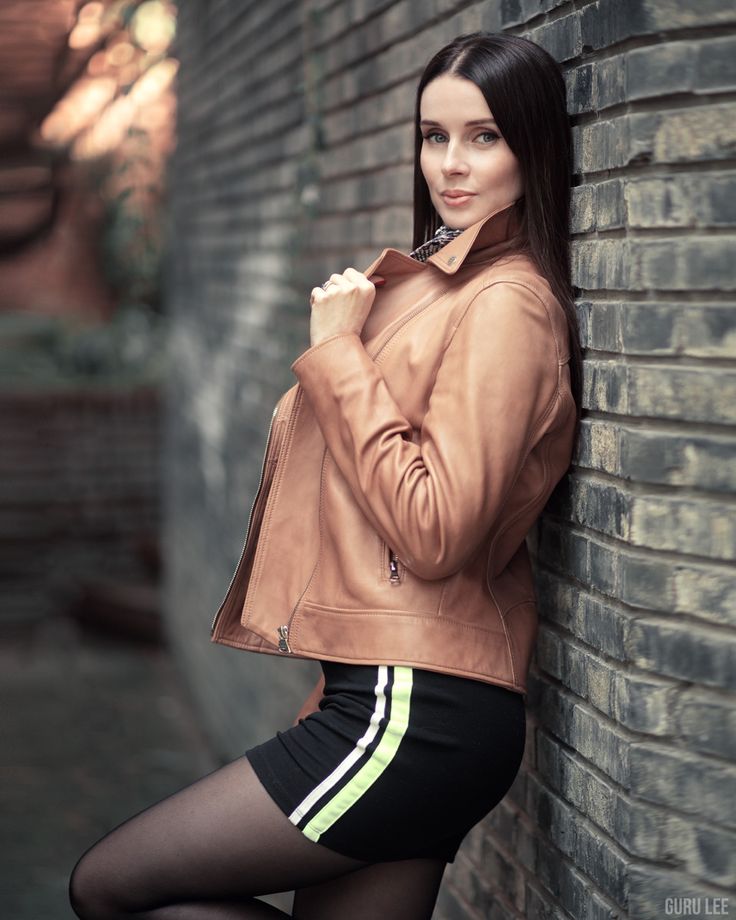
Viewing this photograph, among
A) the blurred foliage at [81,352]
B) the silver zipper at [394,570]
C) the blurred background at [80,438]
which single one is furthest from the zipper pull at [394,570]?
the blurred foliage at [81,352]

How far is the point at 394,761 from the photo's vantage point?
6.69 ft

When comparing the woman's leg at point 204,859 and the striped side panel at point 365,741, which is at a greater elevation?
the striped side panel at point 365,741

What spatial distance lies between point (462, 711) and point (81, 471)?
7736 mm

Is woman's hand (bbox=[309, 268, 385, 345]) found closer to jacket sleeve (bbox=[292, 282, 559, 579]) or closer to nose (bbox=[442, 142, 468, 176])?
jacket sleeve (bbox=[292, 282, 559, 579])

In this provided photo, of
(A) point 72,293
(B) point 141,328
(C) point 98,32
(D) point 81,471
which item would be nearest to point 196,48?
(C) point 98,32

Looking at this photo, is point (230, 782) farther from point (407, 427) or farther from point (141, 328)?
point (141, 328)

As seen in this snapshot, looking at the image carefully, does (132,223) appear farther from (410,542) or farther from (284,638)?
(410,542)

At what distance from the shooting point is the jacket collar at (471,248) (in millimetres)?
2186

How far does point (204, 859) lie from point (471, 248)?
1162 millimetres

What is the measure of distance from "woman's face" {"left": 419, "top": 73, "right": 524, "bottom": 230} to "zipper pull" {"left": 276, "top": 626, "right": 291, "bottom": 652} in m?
0.81

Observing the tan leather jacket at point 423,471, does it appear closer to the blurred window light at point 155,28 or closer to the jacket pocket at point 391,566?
the jacket pocket at point 391,566

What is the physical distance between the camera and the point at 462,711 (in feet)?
6.82

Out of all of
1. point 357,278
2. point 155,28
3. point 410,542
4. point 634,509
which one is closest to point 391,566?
point 410,542

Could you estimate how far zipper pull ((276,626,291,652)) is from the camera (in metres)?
2.22
